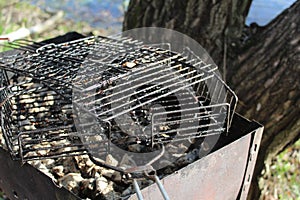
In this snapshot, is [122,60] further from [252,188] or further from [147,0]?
[252,188]

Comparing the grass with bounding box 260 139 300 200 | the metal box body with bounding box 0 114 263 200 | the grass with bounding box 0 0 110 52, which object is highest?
the metal box body with bounding box 0 114 263 200

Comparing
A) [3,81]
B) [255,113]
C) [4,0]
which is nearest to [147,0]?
[255,113]

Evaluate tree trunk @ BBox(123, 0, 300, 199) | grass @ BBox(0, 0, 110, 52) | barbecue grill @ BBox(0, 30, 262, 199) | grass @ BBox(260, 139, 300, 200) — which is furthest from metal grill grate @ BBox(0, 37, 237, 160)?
grass @ BBox(0, 0, 110, 52)

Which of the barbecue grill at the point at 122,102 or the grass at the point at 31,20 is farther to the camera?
the grass at the point at 31,20

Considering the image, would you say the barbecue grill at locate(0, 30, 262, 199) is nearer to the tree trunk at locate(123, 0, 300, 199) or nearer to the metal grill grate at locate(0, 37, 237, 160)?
the metal grill grate at locate(0, 37, 237, 160)

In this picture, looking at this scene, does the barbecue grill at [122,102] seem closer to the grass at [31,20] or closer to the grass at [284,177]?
the grass at [284,177]

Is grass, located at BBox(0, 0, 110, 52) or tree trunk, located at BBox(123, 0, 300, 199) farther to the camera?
grass, located at BBox(0, 0, 110, 52)

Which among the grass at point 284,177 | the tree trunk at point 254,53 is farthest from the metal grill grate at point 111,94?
the grass at point 284,177

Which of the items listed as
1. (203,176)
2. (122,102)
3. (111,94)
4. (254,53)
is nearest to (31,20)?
(254,53)
